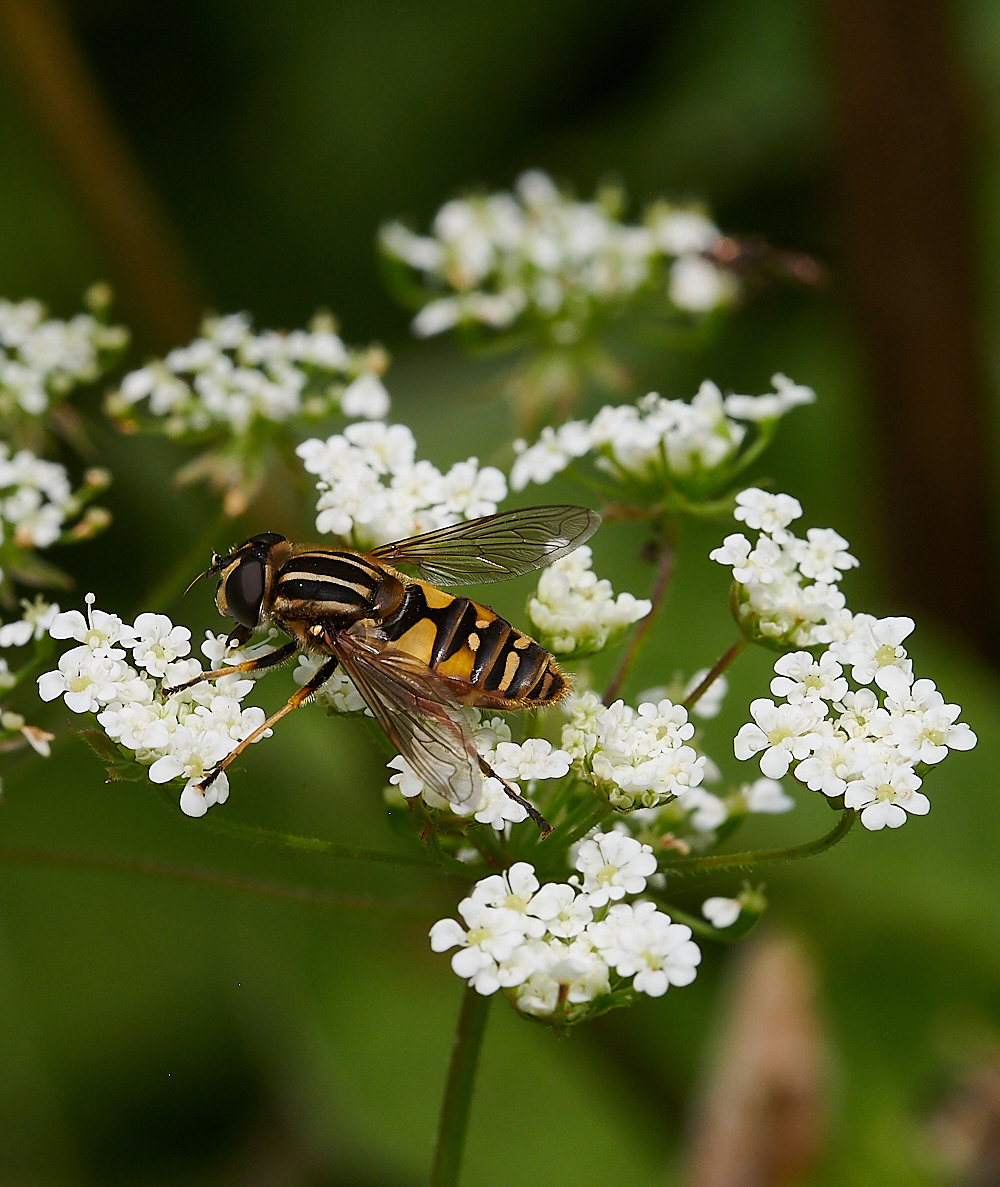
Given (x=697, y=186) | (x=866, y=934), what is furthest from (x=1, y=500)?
(x=697, y=186)

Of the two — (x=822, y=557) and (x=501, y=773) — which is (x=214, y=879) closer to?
(x=501, y=773)

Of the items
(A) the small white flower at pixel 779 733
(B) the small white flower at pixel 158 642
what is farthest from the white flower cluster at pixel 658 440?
(B) the small white flower at pixel 158 642

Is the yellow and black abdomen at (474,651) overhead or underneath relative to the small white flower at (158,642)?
overhead

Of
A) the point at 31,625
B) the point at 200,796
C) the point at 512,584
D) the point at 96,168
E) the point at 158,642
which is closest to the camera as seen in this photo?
the point at 200,796

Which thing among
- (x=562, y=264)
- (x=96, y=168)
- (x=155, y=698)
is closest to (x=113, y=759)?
(x=155, y=698)

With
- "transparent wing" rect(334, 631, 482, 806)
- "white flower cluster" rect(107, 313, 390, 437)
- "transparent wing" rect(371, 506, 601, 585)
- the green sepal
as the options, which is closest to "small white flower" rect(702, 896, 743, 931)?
"transparent wing" rect(334, 631, 482, 806)

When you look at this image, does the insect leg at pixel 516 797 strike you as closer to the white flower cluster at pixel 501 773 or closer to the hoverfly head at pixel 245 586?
the white flower cluster at pixel 501 773
